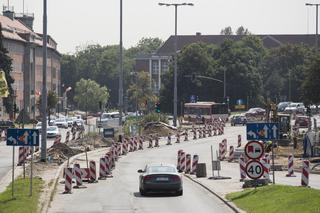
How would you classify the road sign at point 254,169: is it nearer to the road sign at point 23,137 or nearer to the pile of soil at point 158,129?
the road sign at point 23,137

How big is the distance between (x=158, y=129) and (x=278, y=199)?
5984cm

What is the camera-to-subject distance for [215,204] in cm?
2992

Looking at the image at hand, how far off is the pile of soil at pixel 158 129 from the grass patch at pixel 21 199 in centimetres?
4800

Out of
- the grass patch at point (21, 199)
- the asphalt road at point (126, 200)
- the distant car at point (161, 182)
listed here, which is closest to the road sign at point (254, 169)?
the asphalt road at point (126, 200)

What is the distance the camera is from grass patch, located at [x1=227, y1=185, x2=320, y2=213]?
77.5 ft

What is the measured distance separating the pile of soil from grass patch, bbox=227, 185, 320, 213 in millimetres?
53297

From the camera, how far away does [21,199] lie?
2914 cm

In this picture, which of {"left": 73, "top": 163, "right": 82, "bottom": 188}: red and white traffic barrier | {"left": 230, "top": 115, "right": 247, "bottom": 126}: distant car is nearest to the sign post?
{"left": 73, "top": 163, "right": 82, "bottom": 188}: red and white traffic barrier

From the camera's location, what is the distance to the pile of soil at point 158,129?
85.1m

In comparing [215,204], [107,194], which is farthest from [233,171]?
[215,204]

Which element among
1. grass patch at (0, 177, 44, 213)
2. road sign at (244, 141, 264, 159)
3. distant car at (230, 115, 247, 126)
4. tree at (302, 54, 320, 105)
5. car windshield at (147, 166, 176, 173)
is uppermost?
tree at (302, 54, 320, 105)

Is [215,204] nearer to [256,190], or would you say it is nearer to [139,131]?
[256,190]

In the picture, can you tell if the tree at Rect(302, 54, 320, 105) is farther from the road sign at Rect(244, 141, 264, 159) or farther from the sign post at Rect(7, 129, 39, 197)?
the sign post at Rect(7, 129, 39, 197)

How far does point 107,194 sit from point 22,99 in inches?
3968
